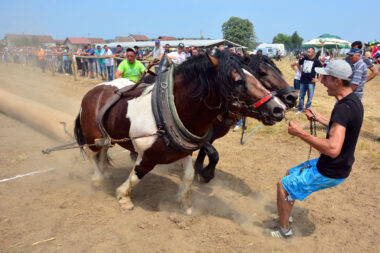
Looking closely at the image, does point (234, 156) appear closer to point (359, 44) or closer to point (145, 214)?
point (145, 214)

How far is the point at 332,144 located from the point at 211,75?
1.10 metres

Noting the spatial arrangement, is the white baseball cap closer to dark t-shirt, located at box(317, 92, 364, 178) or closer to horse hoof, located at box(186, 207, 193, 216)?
dark t-shirt, located at box(317, 92, 364, 178)

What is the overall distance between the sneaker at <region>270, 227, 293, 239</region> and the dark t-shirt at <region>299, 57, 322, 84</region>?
19.0ft

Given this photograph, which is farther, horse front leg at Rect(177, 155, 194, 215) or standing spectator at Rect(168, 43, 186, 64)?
standing spectator at Rect(168, 43, 186, 64)

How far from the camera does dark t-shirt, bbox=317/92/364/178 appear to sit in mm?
2090

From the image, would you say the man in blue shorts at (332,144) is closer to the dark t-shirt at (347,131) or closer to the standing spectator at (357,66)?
the dark t-shirt at (347,131)

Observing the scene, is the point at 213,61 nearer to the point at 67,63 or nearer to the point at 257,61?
the point at 257,61

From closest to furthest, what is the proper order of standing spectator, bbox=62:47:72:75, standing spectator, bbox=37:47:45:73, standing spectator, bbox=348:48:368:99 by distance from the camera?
standing spectator, bbox=348:48:368:99, standing spectator, bbox=62:47:72:75, standing spectator, bbox=37:47:45:73

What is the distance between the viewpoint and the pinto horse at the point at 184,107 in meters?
2.25

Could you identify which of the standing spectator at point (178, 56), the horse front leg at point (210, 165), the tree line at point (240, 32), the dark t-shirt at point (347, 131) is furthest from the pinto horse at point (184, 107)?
the tree line at point (240, 32)

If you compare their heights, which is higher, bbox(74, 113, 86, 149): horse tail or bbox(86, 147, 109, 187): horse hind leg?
bbox(74, 113, 86, 149): horse tail

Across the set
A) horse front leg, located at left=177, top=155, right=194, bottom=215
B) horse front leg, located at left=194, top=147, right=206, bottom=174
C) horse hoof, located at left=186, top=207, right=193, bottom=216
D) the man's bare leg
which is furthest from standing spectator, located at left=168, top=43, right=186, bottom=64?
the man's bare leg

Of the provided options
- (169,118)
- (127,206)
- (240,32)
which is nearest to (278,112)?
(169,118)

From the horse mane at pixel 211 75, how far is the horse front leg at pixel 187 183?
0.97 metres
